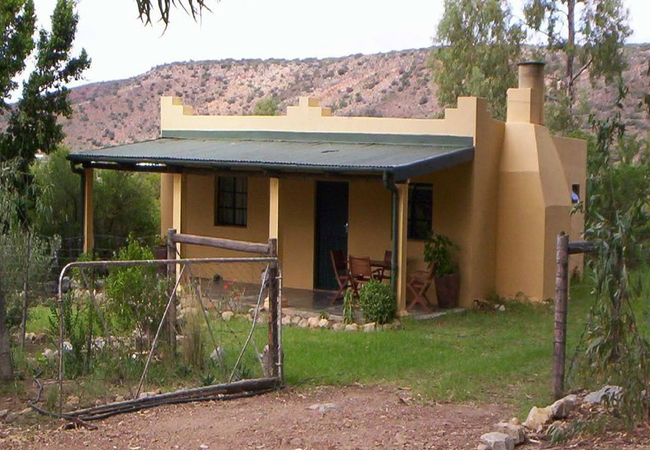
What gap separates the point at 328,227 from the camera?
17.3 metres

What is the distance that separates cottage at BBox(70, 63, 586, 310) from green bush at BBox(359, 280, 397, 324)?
415 mm

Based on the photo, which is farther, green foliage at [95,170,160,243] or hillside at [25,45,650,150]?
hillside at [25,45,650,150]

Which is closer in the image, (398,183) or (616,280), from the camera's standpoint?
(616,280)

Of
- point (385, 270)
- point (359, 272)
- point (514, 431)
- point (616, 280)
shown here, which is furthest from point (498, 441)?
point (385, 270)

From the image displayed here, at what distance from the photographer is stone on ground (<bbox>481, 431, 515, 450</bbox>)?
7051mm

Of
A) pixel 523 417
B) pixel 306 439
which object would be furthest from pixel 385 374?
pixel 306 439

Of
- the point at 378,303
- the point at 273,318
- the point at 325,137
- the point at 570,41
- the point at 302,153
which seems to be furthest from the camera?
the point at 570,41

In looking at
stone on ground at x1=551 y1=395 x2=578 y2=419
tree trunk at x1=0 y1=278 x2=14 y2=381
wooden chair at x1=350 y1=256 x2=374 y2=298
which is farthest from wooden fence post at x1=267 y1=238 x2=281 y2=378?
wooden chair at x1=350 y1=256 x2=374 y2=298

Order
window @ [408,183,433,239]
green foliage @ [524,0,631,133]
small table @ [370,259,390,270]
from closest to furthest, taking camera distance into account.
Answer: small table @ [370,259,390,270]
window @ [408,183,433,239]
green foliage @ [524,0,631,133]

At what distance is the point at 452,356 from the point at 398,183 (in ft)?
11.2

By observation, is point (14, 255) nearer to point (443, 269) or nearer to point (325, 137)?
point (443, 269)

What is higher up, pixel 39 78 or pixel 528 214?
pixel 39 78

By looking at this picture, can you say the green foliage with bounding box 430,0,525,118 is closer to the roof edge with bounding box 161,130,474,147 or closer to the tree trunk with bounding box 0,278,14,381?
the roof edge with bounding box 161,130,474,147

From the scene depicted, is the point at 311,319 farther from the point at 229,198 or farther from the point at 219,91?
the point at 219,91
